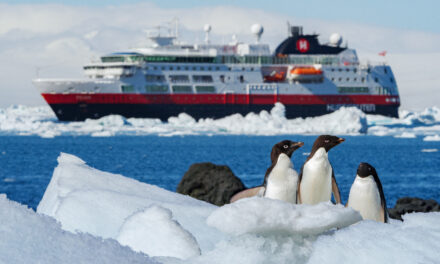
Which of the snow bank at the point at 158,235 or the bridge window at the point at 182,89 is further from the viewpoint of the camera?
the bridge window at the point at 182,89

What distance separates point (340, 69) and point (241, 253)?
69672 mm

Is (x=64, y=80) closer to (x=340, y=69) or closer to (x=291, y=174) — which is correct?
(x=340, y=69)

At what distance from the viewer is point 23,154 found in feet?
163

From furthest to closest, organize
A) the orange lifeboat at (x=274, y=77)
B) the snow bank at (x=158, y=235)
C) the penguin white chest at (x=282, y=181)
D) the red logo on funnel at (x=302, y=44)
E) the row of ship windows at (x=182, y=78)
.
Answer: the red logo on funnel at (x=302, y=44) < the orange lifeboat at (x=274, y=77) < the row of ship windows at (x=182, y=78) < the penguin white chest at (x=282, y=181) < the snow bank at (x=158, y=235)

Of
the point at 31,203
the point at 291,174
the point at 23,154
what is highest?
the point at 291,174

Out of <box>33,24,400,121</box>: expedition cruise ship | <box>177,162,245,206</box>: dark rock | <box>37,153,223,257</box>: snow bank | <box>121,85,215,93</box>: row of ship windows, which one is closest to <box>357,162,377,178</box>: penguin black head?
<box>37,153,223,257</box>: snow bank

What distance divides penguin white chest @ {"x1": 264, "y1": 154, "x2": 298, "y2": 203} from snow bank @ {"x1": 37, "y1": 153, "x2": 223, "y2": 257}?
3.92ft

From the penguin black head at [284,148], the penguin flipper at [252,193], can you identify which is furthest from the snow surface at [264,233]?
the penguin flipper at [252,193]

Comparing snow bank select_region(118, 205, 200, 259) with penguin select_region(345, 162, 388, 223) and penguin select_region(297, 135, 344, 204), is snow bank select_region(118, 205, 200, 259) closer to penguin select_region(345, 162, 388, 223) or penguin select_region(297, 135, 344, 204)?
penguin select_region(345, 162, 388, 223)

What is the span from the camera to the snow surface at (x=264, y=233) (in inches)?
150

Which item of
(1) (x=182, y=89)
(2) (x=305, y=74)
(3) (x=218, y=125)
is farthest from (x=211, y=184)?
(2) (x=305, y=74)

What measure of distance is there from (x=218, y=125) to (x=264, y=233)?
206 feet

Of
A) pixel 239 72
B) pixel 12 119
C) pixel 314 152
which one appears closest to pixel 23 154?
pixel 12 119

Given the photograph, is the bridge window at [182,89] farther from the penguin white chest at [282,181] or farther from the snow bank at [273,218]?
the snow bank at [273,218]
